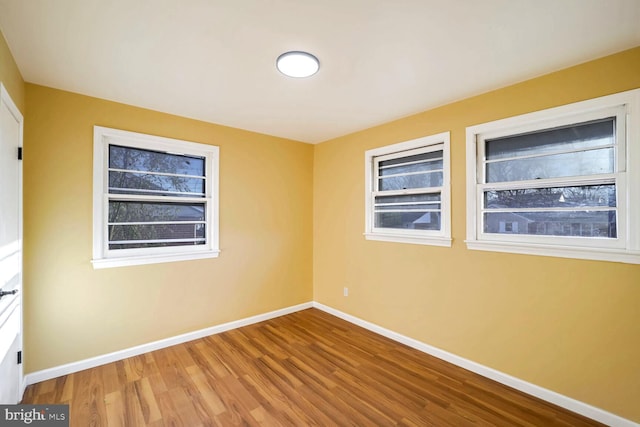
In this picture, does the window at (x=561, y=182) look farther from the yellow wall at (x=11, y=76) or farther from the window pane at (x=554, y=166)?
the yellow wall at (x=11, y=76)

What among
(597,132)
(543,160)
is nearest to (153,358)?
(543,160)

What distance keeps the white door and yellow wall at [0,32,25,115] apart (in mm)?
88

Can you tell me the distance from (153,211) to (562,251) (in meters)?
3.82

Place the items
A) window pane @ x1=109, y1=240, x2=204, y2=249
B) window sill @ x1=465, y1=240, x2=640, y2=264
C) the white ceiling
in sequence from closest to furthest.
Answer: the white ceiling, window sill @ x1=465, y1=240, x2=640, y2=264, window pane @ x1=109, y1=240, x2=204, y2=249

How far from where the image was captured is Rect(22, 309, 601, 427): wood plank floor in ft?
6.48

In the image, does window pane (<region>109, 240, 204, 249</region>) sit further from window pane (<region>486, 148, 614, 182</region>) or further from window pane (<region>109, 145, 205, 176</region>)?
window pane (<region>486, 148, 614, 182</region>)

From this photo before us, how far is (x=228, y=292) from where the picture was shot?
348 cm

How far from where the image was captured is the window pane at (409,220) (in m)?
2.99

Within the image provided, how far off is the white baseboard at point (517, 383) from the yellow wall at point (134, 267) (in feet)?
5.58

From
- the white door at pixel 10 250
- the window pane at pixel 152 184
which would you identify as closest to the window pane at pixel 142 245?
the window pane at pixel 152 184

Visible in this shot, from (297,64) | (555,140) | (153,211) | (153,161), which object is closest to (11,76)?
(153,161)

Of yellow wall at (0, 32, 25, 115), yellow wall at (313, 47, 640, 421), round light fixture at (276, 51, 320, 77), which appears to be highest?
round light fixture at (276, 51, 320, 77)

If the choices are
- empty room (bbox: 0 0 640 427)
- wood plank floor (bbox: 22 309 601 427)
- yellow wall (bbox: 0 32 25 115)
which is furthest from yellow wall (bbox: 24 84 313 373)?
wood plank floor (bbox: 22 309 601 427)

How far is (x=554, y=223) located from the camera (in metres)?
2.22
